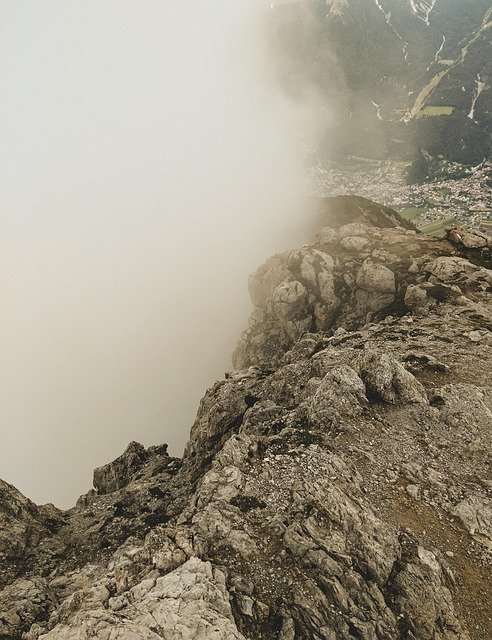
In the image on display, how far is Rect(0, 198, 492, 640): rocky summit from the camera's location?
62.3ft

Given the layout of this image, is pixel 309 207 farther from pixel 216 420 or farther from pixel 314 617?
pixel 314 617

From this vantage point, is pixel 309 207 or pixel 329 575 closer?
pixel 329 575

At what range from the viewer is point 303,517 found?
A: 23453mm

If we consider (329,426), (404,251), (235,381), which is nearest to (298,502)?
(329,426)

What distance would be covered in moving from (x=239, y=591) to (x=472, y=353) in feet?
111

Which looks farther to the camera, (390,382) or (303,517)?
(390,382)

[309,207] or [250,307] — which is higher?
[309,207]

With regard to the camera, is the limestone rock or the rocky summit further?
the limestone rock

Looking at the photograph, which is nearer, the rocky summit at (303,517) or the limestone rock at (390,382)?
the rocky summit at (303,517)

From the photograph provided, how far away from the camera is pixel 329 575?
808 inches

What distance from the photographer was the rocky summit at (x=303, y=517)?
19.0m

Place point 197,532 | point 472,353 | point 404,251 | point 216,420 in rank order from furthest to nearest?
1. point 404,251
2. point 216,420
3. point 472,353
4. point 197,532

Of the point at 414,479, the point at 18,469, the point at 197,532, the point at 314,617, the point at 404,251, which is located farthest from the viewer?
the point at 18,469

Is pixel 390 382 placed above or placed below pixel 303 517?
above
